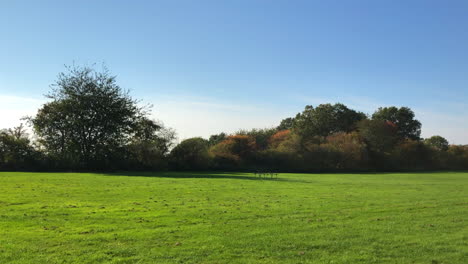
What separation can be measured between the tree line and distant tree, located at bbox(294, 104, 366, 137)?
9443 millimetres

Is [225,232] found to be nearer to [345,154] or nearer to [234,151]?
[234,151]

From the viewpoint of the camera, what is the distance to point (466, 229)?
11.8 m

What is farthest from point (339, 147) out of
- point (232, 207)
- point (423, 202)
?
point (232, 207)

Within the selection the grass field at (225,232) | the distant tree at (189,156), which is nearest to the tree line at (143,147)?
the distant tree at (189,156)

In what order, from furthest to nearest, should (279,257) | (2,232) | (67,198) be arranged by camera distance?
1. (67,198)
2. (2,232)
3. (279,257)

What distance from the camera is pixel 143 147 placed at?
62656 mm

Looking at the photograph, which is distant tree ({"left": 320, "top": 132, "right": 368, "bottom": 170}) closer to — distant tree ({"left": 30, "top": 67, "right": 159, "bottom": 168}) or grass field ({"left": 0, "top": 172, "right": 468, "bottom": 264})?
distant tree ({"left": 30, "top": 67, "right": 159, "bottom": 168})

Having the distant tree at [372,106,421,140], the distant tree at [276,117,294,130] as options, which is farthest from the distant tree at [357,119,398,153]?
the distant tree at [276,117,294,130]

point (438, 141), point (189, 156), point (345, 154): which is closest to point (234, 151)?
point (189, 156)

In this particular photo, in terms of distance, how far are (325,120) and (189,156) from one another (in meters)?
48.0

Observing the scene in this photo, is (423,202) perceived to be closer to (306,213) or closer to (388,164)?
(306,213)

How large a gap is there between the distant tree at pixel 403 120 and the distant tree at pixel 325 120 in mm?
13360

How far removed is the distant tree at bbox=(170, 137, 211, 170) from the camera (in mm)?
64625

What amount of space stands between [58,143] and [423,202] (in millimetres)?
54216
